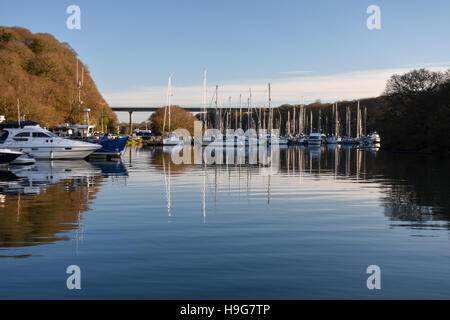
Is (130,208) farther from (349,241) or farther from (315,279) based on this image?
(315,279)

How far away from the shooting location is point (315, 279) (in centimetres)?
936

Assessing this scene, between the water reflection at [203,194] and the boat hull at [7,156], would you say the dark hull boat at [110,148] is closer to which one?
the boat hull at [7,156]

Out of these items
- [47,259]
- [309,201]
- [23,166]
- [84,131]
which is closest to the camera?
[47,259]

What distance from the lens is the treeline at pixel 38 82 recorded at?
73.8 m

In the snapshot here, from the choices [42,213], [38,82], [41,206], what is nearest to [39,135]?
[41,206]

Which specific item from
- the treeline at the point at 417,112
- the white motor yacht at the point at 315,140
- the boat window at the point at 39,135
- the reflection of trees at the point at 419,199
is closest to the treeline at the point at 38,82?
the boat window at the point at 39,135

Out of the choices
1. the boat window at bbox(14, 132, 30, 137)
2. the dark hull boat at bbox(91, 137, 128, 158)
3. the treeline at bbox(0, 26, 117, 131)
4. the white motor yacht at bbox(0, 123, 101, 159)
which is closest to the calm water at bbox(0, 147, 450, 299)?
the white motor yacht at bbox(0, 123, 101, 159)

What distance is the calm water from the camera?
8.91 m

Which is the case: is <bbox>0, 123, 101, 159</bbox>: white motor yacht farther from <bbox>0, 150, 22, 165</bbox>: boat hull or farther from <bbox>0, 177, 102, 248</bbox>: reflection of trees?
<bbox>0, 177, 102, 248</bbox>: reflection of trees

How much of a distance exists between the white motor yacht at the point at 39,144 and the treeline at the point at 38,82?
68.2ft

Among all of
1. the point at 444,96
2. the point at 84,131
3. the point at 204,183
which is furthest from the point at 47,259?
the point at 444,96

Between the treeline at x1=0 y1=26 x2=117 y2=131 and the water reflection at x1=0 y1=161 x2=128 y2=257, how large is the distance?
136ft

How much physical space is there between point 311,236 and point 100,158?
40938mm
